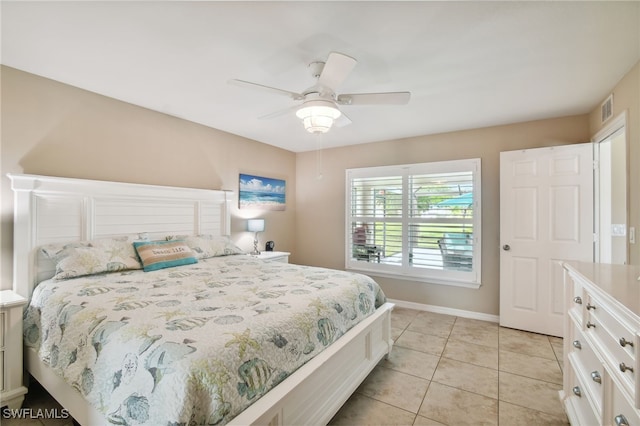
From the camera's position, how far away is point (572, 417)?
1747 millimetres

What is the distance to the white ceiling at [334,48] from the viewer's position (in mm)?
1666

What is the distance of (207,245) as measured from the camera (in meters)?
3.28

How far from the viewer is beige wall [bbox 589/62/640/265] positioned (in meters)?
2.16

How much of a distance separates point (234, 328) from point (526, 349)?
301cm

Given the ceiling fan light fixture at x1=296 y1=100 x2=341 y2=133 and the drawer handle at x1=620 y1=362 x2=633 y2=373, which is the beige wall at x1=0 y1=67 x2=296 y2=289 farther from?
the drawer handle at x1=620 y1=362 x2=633 y2=373

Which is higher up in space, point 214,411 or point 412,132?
point 412,132

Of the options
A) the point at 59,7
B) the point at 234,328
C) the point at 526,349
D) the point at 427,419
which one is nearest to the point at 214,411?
the point at 234,328

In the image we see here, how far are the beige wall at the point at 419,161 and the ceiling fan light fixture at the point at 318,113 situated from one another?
7.86 ft

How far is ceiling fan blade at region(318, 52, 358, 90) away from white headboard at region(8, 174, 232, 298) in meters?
2.25

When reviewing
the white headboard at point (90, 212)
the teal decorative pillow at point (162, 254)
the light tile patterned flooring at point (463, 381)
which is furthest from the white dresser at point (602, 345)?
the white headboard at point (90, 212)

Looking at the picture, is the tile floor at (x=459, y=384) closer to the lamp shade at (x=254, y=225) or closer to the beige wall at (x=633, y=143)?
the beige wall at (x=633, y=143)

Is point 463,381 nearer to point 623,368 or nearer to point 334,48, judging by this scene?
point 623,368

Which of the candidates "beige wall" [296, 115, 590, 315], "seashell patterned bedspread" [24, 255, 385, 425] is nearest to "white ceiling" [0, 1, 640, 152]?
"beige wall" [296, 115, 590, 315]

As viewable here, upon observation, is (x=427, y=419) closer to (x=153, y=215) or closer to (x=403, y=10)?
(x=403, y=10)
